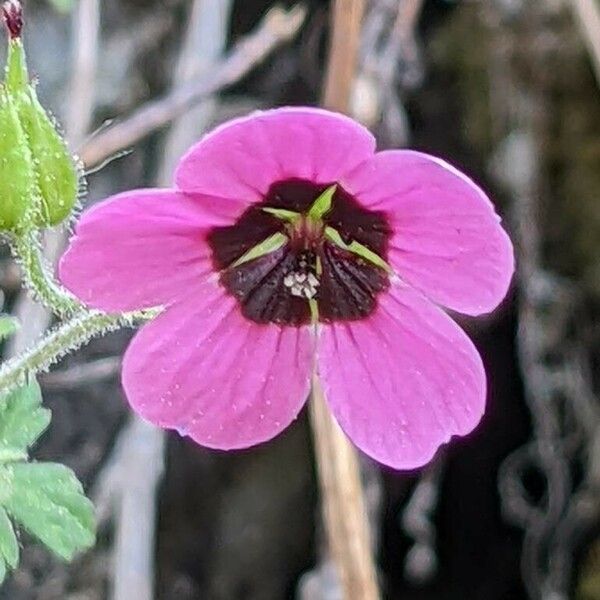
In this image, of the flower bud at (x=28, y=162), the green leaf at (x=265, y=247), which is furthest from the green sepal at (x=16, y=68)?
the green leaf at (x=265, y=247)

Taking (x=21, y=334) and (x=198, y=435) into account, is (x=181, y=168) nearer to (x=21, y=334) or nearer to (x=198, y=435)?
(x=198, y=435)

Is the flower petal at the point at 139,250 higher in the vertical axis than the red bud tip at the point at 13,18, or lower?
lower

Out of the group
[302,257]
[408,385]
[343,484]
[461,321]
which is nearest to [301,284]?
[302,257]

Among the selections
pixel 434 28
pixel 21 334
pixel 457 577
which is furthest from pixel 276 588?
pixel 434 28

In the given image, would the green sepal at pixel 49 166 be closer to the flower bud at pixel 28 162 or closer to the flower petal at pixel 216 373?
the flower bud at pixel 28 162

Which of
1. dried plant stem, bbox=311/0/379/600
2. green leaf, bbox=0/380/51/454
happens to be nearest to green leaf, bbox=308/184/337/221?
green leaf, bbox=0/380/51/454

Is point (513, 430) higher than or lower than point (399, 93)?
lower
